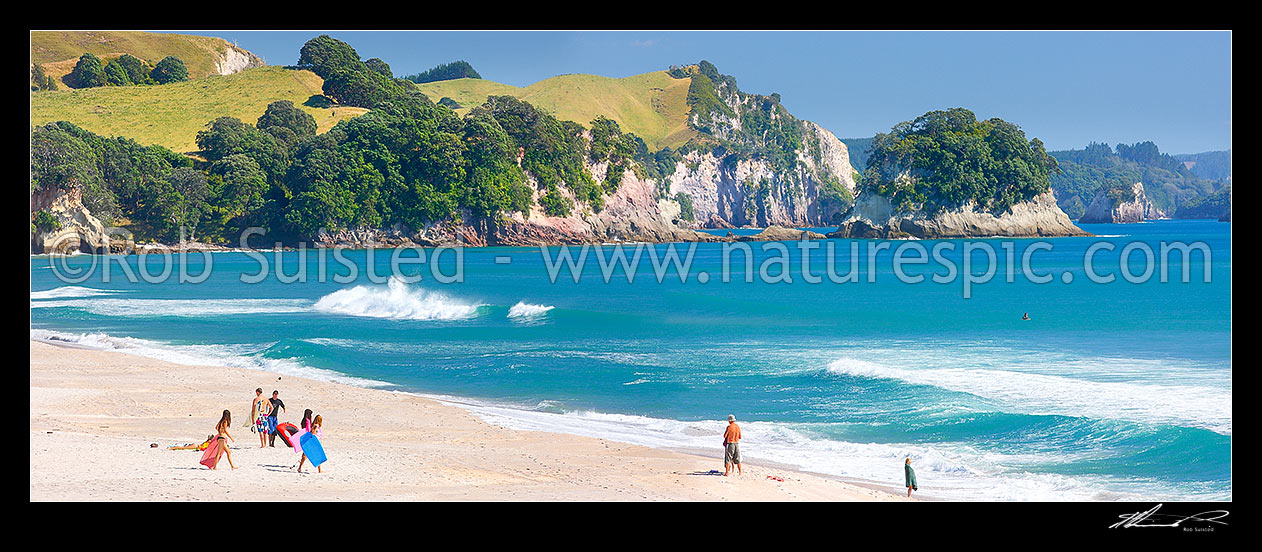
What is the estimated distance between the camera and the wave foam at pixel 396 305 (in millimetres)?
39438

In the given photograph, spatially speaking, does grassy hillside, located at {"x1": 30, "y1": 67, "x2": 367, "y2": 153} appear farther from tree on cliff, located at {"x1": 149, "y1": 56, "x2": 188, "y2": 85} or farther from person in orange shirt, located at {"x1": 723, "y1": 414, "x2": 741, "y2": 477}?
person in orange shirt, located at {"x1": 723, "y1": 414, "x2": 741, "y2": 477}

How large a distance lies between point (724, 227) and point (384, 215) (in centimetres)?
10233

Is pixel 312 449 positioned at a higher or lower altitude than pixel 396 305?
lower

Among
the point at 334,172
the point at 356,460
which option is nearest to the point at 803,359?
the point at 356,460

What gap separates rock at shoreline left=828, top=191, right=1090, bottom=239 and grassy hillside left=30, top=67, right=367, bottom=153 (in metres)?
61.0

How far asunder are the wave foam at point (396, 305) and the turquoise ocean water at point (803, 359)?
0.19m

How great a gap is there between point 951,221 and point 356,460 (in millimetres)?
109445

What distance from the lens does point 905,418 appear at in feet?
61.3

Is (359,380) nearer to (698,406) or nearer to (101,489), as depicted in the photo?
(698,406)

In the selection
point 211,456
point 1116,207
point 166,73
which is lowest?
point 211,456

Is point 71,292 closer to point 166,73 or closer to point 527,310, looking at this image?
point 527,310

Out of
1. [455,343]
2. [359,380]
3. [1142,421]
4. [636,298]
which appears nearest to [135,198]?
[636,298]

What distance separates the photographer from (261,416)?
50.1 feet

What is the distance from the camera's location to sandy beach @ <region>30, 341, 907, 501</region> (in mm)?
12414
